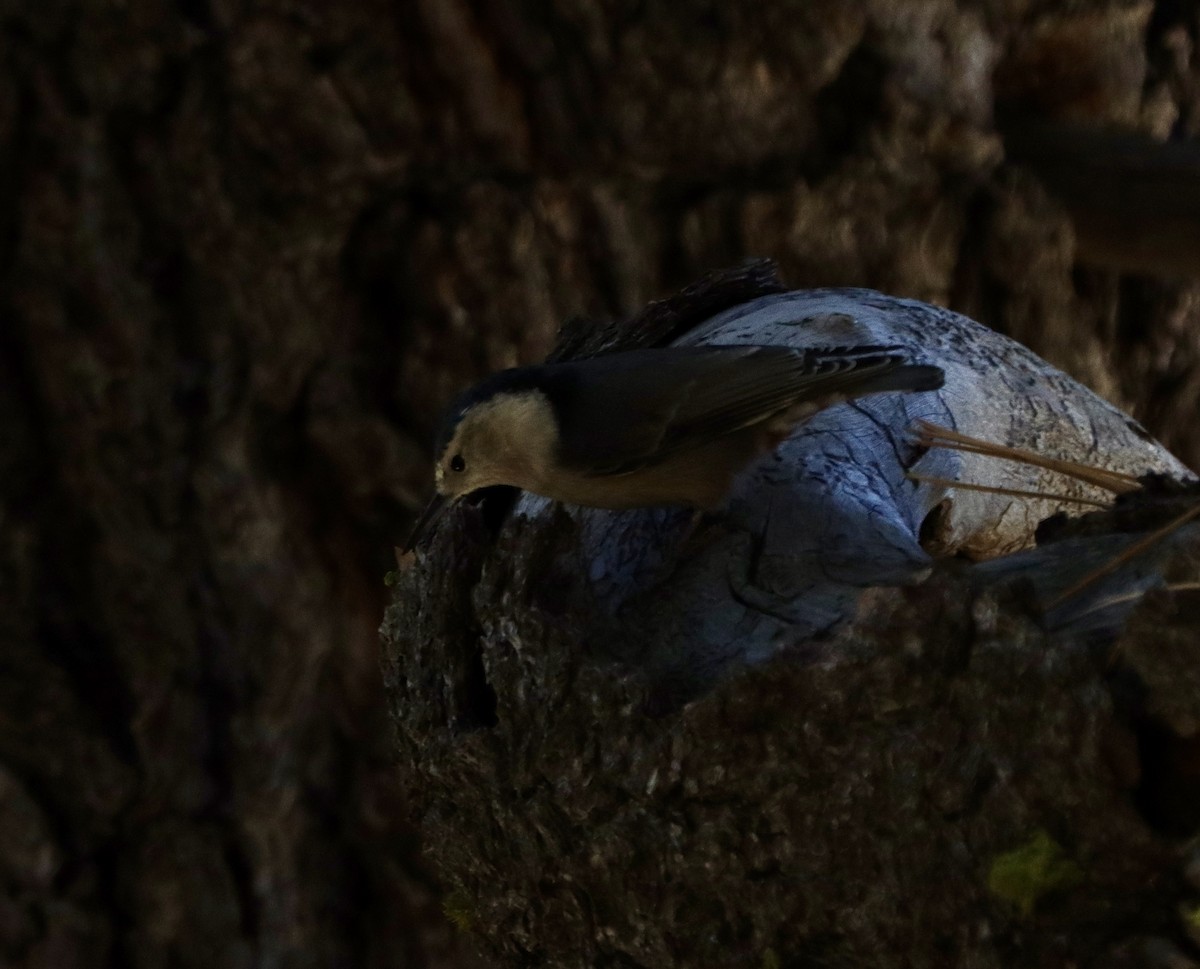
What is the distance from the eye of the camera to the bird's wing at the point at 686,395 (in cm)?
186

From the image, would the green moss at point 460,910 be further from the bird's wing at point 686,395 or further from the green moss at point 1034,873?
the green moss at point 1034,873

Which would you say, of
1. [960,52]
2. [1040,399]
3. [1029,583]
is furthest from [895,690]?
[960,52]

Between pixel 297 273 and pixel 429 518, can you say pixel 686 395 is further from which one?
pixel 297 273

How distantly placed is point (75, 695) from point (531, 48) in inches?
74.6

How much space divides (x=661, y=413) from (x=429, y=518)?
39 cm

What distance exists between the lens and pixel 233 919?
363 centimetres

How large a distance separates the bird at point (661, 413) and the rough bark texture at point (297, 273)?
1464 mm

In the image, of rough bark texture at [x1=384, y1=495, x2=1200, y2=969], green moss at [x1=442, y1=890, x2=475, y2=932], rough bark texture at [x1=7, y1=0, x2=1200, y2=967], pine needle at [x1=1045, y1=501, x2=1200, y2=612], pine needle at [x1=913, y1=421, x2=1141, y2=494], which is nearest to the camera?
rough bark texture at [x1=384, y1=495, x2=1200, y2=969]

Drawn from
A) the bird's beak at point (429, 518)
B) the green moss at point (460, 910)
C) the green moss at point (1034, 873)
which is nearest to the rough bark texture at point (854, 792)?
the green moss at point (1034, 873)

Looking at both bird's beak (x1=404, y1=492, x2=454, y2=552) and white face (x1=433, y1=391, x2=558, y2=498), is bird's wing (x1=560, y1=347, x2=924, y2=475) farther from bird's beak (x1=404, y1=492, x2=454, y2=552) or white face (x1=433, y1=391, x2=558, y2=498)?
bird's beak (x1=404, y1=492, x2=454, y2=552)

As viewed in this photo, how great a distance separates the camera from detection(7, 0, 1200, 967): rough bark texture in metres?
3.35

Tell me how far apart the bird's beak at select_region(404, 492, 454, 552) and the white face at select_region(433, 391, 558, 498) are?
0.6 inches

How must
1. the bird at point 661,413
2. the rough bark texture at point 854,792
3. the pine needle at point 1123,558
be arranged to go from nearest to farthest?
Result: the rough bark texture at point 854,792
the pine needle at point 1123,558
the bird at point 661,413

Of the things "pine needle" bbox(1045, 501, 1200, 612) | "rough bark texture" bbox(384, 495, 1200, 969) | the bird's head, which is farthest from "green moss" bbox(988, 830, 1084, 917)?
the bird's head
